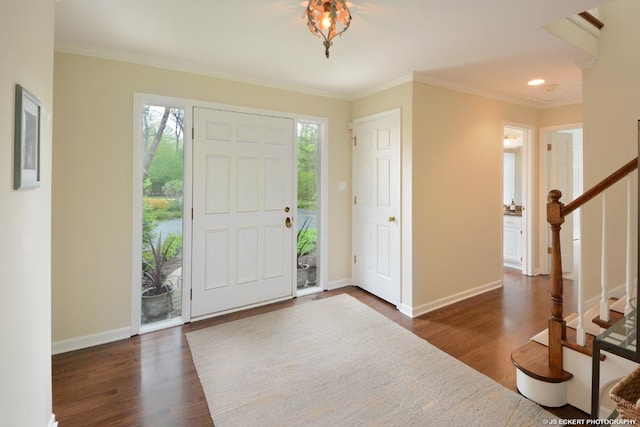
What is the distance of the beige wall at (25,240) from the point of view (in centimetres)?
103

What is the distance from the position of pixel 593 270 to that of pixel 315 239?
2.70m

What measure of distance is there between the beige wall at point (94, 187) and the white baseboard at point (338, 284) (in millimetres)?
2108

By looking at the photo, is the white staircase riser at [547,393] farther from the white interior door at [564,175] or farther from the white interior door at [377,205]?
the white interior door at [564,175]

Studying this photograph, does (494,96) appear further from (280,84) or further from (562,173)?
(280,84)

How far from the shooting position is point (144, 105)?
8.98 ft

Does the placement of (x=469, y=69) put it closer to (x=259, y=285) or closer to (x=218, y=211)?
(x=218, y=211)

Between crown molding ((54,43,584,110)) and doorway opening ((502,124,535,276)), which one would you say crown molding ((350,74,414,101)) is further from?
doorway opening ((502,124,535,276))

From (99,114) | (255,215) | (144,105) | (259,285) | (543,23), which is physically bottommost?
(259,285)

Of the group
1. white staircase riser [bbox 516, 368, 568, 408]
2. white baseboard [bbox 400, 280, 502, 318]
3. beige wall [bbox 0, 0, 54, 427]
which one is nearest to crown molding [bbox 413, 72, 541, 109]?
white baseboard [bbox 400, 280, 502, 318]

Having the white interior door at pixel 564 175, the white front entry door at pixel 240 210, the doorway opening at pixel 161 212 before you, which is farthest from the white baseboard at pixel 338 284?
the white interior door at pixel 564 175

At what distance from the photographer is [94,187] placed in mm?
2488

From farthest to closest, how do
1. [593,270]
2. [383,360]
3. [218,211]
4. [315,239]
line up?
1. [315,239]
2. [218,211]
3. [593,270]
4. [383,360]

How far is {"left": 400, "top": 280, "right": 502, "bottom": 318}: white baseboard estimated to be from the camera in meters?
3.08

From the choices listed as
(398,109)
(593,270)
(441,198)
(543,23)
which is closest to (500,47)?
(543,23)
